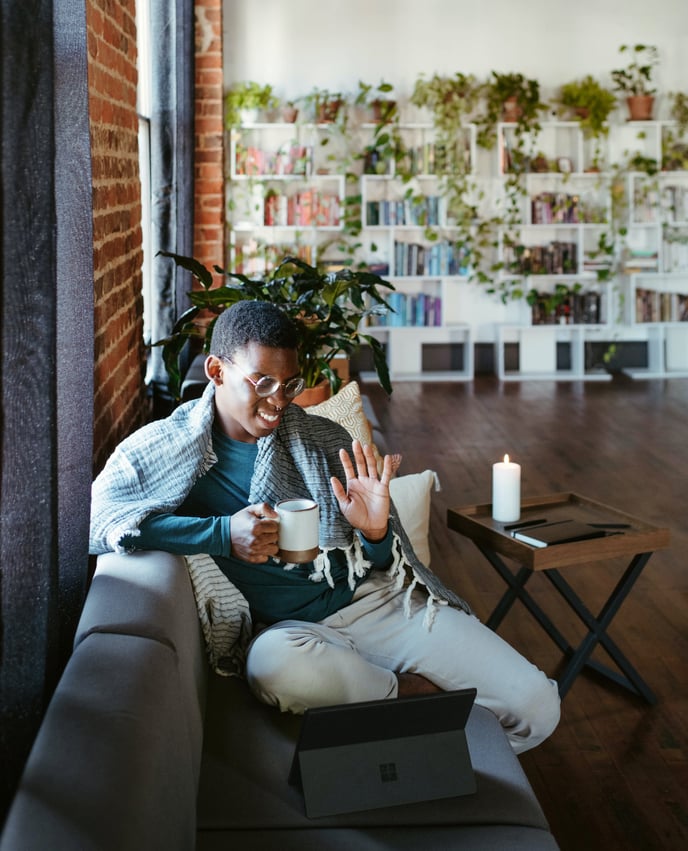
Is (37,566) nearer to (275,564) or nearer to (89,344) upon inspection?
(89,344)

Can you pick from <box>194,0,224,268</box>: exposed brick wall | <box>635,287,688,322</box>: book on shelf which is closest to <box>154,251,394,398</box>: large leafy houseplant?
<box>194,0,224,268</box>: exposed brick wall

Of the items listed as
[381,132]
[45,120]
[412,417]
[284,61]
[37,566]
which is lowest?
[412,417]

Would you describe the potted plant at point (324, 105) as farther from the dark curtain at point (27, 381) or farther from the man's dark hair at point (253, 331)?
the dark curtain at point (27, 381)

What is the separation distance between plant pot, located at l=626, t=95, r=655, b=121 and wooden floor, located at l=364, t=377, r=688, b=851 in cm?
209

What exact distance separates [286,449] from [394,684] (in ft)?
1.89

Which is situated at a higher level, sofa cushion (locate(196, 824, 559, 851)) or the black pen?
the black pen

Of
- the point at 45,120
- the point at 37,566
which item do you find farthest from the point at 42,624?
the point at 45,120

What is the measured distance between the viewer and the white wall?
8383mm

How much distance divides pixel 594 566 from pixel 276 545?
231 cm

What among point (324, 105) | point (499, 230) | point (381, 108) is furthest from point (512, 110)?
point (324, 105)

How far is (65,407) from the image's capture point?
193 centimetres

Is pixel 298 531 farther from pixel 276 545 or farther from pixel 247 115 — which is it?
pixel 247 115

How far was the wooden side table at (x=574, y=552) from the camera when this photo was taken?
275 cm

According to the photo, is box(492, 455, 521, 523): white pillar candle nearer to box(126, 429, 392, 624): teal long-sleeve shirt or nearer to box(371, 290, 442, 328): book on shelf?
box(126, 429, 392, 624): teal long-sleeve shirt
